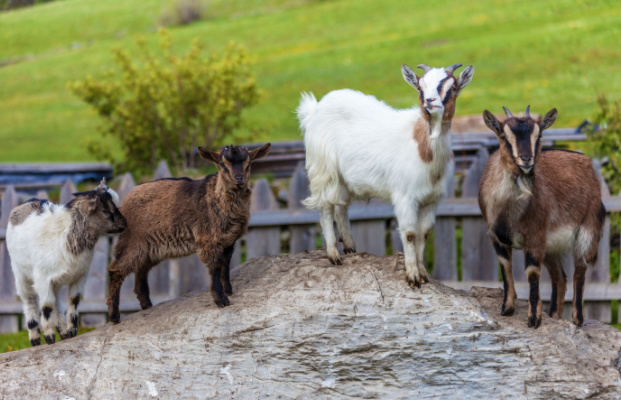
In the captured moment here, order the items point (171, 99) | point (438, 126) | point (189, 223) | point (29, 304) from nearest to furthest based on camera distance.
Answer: point (438, 126) < point (189, 223) < point (29, 304) < point (171, 99)

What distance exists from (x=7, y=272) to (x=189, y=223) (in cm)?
470

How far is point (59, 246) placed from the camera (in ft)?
19.7

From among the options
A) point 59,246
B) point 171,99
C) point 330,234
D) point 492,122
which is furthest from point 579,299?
point 171,99

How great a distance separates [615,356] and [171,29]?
110 ft

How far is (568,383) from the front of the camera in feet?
18.3

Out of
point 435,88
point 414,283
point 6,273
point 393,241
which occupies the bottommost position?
point 6,273

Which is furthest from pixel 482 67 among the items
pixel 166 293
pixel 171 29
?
pixel 166 293

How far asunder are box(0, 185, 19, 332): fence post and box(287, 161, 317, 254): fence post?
3669 millimetres

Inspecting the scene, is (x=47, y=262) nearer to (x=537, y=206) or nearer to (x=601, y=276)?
(x=537, y=206)

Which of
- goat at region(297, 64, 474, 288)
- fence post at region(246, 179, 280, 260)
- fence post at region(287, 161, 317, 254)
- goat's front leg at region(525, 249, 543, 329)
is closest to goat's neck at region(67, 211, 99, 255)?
goat at region(297, 64, 474, 288)

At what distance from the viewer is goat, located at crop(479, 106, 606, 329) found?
210 inches

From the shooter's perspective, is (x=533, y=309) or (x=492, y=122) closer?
(x=492, y=122)

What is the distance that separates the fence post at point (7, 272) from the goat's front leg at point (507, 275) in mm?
6422

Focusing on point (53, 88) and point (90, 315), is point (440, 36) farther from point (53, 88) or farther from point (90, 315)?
point (90, 315)
